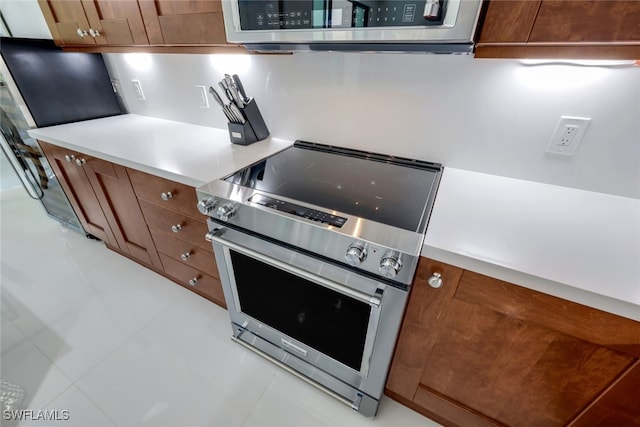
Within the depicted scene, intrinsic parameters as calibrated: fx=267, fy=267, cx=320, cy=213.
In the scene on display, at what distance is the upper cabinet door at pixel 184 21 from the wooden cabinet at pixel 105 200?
65cm

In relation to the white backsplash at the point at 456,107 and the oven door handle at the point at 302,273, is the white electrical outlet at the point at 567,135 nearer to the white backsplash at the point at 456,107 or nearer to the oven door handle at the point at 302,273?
the white backsplash at the point at 456,107

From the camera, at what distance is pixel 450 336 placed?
2.76 feet

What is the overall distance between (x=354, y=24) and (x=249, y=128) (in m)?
0.81

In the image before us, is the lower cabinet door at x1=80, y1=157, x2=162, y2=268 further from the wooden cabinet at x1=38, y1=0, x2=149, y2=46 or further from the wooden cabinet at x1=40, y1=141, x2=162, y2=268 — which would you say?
the wooden cabinet at x1=38, y1=0, x2=149, y2=46

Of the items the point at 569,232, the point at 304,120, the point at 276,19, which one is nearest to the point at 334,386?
the point at 569,232

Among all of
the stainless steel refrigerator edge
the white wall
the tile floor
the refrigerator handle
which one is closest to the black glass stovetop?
the tile floor

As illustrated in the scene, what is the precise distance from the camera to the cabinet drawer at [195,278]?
1.46m

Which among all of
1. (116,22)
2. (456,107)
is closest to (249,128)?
(116,22)

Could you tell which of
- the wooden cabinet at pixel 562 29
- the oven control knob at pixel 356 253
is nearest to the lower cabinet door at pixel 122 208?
the oven control knob at pixel 356 253

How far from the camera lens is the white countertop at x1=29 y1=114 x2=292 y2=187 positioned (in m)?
1.13

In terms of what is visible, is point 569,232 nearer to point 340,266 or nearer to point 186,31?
point 340,266

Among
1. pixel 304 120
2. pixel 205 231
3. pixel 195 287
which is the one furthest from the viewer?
pixel 195 287

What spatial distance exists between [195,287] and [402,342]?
1243mm

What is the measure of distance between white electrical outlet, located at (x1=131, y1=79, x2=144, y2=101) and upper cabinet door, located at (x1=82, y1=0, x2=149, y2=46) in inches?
18.7
